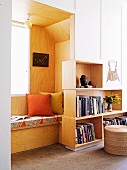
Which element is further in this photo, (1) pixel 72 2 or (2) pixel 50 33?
(2) pixel 50 33

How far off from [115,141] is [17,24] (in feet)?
9.25

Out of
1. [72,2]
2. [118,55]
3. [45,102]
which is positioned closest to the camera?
[72,2]

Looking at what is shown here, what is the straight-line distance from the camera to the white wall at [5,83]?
2369 mm

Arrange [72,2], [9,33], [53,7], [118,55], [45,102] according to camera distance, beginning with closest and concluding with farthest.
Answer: [9,33]
[53,7]
[72,2]
[45,102]
[118,55]

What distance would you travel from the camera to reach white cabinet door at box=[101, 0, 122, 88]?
3939 mm

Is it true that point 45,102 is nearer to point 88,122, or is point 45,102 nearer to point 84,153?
point 88,122

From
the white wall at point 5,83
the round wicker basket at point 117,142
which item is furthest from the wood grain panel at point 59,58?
the white wall at point 5,83

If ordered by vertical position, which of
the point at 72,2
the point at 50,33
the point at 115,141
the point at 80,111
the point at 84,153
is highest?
the point at 72,2

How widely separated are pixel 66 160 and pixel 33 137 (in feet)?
2.60

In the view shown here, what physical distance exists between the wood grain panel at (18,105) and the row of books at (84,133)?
1.10m

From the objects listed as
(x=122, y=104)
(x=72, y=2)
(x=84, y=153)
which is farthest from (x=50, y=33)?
(x=84, y=153)

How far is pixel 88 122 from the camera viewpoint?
396 centimetres

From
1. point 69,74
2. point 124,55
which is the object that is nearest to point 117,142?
point 69,74

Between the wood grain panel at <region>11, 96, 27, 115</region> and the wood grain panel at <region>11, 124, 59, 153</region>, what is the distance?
591 mm
